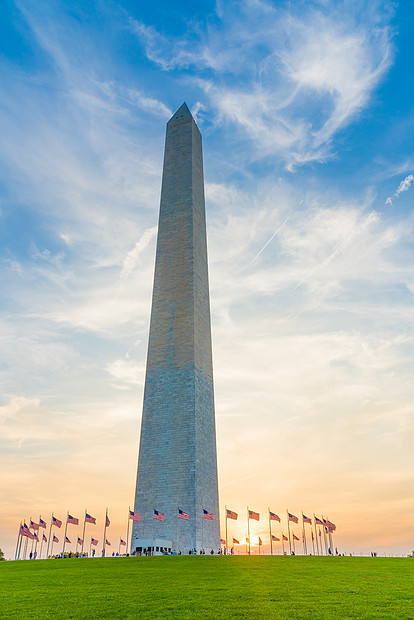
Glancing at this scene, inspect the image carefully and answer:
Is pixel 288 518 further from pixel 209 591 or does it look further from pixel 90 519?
pixel 209 591

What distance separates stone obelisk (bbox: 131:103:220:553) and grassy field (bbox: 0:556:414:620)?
13749mm

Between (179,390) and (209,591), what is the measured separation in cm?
2724

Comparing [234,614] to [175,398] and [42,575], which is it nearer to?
[42,575]

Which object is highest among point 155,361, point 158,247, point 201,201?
point 201,201

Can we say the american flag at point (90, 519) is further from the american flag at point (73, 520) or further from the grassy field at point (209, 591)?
the grassy field at point (209, 591)

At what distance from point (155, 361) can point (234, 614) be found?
112 ft

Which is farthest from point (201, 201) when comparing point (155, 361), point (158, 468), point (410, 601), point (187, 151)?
point (410, 601)

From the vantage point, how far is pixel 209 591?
16797mm

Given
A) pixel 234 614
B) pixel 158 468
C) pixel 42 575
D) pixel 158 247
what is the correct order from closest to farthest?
1. pixel 234 614
2. pixel 42 575
3. pixel 158 468
4. pixel 158 247

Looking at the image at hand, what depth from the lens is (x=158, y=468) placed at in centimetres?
4188

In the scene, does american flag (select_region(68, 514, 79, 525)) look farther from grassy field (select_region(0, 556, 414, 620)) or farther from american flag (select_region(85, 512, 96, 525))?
grassy field (select_region(0, 556, 414, 620))

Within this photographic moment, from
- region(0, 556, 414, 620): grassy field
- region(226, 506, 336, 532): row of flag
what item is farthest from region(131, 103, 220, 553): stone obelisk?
region(0, 556, 414, 620): grassy field

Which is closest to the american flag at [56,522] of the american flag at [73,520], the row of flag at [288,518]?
the american flag at [73,520]

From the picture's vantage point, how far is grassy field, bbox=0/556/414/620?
1349 cm
